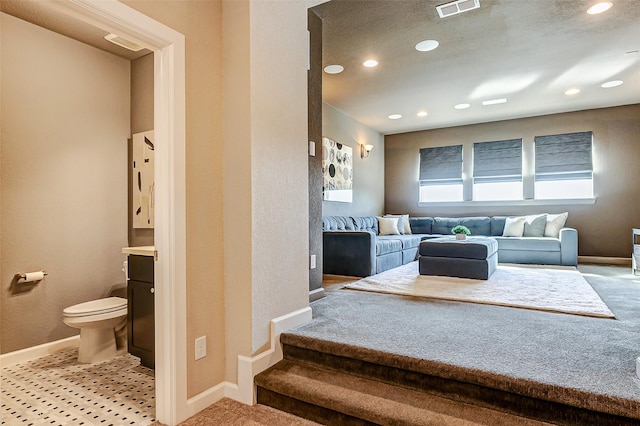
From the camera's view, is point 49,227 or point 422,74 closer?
point 49,227

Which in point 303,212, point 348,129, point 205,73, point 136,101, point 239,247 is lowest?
point 239,247

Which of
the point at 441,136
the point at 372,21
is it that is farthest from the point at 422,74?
the point at 441,136

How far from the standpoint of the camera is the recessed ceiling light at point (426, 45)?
3.83 meters

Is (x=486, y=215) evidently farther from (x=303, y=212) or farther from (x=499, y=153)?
(x=303, y=212)

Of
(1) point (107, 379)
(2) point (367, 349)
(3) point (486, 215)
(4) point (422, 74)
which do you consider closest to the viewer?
(2) point (367, 349)

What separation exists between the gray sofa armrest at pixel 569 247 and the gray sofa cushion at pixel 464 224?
137 centimetres

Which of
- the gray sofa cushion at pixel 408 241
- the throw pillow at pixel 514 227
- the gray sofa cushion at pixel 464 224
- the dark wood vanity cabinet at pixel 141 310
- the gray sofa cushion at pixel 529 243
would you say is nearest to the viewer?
the dark wood vanity cabinet at pixel 141 310

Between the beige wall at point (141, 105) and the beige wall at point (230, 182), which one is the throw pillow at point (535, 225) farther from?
the beige wall at point (141, 105)

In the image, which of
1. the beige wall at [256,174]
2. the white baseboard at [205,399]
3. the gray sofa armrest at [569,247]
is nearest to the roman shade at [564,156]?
the gray sofa armrest at [569,247]

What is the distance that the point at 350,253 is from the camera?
466 cm

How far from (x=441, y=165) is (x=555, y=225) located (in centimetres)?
251

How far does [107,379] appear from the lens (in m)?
2.24

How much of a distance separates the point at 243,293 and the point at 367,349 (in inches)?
29.0

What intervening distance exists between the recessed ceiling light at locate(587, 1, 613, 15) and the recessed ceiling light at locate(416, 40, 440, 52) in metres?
1.37
